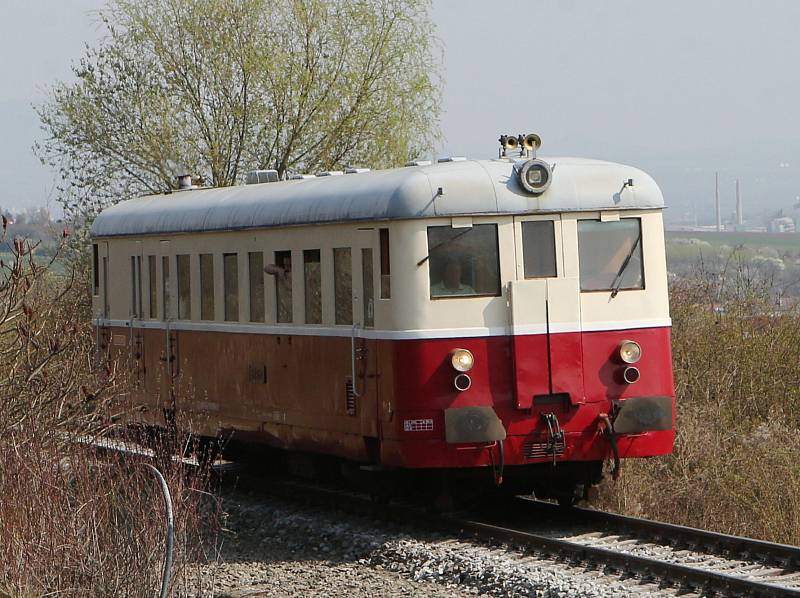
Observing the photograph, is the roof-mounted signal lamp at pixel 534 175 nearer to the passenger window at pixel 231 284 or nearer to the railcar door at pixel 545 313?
A: the railcar door at pixel 545 313

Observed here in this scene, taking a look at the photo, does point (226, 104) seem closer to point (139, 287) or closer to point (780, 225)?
point (139, 287)

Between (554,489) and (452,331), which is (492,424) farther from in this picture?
(554,489)

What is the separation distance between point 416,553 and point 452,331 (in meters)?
1.71

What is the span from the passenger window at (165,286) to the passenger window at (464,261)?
4.91m

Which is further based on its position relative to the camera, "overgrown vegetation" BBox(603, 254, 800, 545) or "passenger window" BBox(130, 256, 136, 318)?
"passenger window" BBox(130, 256, 136, 318)

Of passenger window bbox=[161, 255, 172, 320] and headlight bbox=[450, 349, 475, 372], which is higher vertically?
passenger window bbox=[161, 255, 172, 320]

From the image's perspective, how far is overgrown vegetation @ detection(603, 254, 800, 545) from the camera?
13.2 meters

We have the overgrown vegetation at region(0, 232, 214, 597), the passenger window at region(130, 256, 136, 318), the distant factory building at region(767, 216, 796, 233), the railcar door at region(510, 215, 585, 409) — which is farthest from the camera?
the distant factory building at region(767, 216, 796, 233)

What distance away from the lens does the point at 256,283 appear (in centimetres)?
1432

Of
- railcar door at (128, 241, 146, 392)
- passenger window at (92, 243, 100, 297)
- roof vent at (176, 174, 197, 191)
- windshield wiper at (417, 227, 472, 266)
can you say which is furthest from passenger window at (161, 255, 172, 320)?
windshield wiper at (417, 227, 472, 266)

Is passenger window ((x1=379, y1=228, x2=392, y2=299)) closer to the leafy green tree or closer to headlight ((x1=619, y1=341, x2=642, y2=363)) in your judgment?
headlight ((x1=619, y1=341, x2=642, y2=363))

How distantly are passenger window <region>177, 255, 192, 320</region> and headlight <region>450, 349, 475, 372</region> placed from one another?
14.8ft

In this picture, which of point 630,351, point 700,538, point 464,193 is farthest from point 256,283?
point 700,538

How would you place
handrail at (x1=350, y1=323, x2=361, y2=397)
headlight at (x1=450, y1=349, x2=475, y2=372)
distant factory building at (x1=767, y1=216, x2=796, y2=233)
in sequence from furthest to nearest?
1. distant factory building at (x1=767, y1=216, x2=796, y2=233)
2. handrail at (x1=350, y1=323, x2=361, y2=397)
3. headlight at (x1=450, y1=349, x2=475, y2=372)
